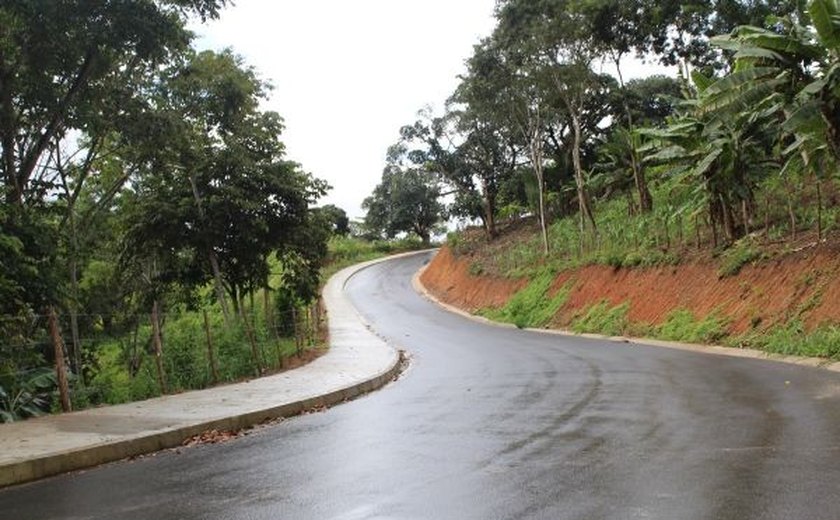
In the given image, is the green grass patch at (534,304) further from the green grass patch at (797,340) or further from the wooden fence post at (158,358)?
the wooden fence post at (158,358)

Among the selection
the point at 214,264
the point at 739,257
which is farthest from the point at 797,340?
the point at 214,264

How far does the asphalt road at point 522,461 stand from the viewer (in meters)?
5.52

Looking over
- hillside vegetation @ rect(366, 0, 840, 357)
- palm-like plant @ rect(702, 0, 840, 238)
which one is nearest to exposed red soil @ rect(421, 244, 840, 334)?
hillside vegetation @ rect(366, 0, 840, 357)

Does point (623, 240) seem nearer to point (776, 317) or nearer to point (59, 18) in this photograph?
point (776, 317)

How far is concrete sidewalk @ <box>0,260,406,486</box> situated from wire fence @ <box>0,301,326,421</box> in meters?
0.65

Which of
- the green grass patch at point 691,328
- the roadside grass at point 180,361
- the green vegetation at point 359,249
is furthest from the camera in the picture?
the green vegetation at point 359,249

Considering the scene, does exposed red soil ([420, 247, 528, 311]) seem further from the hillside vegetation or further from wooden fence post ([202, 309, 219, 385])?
wooden fence post ([202, 309, 219, 385])

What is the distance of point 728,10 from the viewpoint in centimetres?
2505

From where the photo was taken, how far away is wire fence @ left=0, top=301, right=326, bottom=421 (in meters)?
11.5

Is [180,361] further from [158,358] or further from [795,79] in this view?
[795,79]

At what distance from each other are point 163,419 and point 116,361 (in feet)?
25.5

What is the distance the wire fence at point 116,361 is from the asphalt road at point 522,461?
3680mm

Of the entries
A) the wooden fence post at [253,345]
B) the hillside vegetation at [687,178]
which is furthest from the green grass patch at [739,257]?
the wooden fence post at [253,345]

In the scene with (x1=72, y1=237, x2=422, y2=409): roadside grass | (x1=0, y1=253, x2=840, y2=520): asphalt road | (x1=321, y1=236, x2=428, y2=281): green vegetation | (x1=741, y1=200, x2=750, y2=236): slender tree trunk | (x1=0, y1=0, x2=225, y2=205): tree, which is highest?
(x1=0, y1=0, x2=225, y2=205): tree
